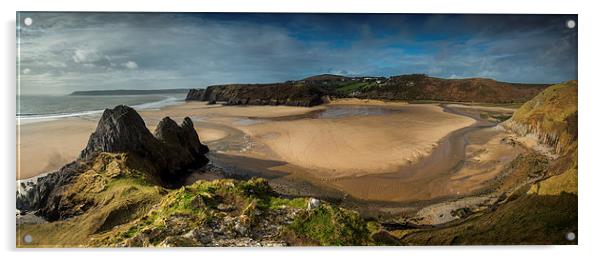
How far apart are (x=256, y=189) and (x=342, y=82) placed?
1.23 meters

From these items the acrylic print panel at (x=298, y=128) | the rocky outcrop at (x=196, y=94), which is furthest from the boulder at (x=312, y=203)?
the rocky outcrop at (x=196, y=94)

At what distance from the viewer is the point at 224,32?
3.56m

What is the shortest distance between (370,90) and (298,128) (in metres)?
0.76

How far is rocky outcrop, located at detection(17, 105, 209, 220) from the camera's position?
11.0 feet

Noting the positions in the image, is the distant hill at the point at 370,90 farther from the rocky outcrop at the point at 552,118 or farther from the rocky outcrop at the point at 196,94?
the rocky outcrop at the point at 552,118

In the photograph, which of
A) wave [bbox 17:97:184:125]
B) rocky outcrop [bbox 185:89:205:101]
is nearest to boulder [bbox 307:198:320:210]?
rocky outcrop [bbox 185:89:205:101]

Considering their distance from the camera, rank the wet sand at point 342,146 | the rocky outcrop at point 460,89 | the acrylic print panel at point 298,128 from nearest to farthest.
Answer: the acrylic print panel at point 298,128 → the wet sand at point 342,146 → the rocky outcrop at point 460,89

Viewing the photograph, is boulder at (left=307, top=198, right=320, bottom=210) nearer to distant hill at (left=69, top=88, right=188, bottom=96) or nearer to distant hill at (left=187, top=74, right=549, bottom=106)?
distant hill at (left=187, top=74, right=549, bottom=106)

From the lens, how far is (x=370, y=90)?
3746mm

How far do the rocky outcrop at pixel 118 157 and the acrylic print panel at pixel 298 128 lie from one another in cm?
1

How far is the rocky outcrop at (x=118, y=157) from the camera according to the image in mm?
3350
